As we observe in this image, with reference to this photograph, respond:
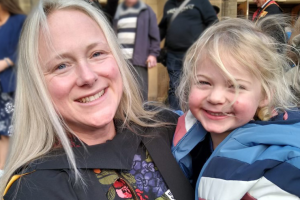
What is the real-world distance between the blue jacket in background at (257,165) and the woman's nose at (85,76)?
602 mm

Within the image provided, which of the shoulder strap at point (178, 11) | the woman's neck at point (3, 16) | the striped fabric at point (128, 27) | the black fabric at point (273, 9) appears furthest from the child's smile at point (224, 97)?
the shoulder strap at point (178, 11)

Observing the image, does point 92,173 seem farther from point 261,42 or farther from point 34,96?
point 261,42

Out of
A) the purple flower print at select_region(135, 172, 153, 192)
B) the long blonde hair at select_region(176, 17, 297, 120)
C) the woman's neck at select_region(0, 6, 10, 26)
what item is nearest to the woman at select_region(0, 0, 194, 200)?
the purple flower print at select_region(135, 172, 153, 192)

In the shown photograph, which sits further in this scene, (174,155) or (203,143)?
(203,143)

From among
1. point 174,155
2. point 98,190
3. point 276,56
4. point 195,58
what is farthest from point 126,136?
point 276,56

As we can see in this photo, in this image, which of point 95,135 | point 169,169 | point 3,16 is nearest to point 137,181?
point 169,169

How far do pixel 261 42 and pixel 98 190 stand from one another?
0.96 meters

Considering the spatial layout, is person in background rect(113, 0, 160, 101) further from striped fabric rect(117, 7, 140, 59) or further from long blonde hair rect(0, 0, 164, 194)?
long blonde hair rect(0, 0, 164, 194)

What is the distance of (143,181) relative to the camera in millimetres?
1371

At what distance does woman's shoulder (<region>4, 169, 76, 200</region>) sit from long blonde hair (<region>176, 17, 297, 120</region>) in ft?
2.38

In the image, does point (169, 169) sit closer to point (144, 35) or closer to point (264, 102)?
point (264, 102)

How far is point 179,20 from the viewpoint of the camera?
148 inches

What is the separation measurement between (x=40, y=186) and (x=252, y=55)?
1012 mm

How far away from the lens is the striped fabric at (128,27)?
363cm
